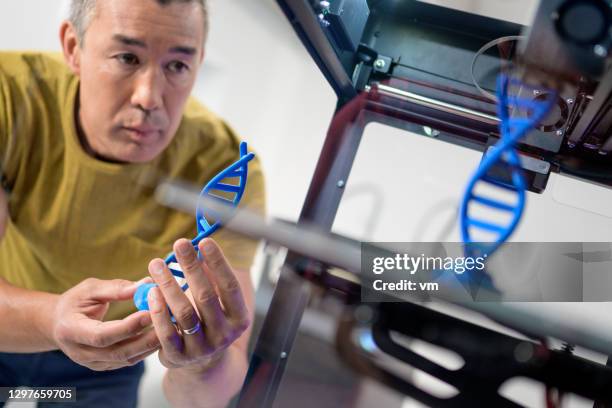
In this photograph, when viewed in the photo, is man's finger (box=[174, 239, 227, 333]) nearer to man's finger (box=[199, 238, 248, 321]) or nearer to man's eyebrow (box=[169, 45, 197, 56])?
man's finger (box=[199, 238, 248, 321])

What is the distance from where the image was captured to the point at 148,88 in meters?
0.74

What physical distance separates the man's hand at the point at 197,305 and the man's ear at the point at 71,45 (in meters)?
0.47

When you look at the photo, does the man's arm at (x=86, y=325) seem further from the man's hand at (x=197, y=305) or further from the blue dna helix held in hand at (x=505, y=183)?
the blue dna helix held in hand at (x=505, y=183)

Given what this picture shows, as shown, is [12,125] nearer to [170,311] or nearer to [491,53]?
[170,311]

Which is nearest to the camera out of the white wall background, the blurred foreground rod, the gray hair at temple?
the blurred foreground rod

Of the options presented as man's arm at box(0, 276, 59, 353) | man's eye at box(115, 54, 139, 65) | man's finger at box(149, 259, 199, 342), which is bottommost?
man's arm at box(0, 276, 59, 353)

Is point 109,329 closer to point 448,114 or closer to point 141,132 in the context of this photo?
point 141,132

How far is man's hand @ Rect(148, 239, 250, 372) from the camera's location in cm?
51

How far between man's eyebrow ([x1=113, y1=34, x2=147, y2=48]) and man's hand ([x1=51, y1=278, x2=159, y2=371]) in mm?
326

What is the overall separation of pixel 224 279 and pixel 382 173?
1.10ft

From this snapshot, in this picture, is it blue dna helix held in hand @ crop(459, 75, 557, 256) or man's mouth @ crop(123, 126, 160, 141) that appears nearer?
blue dna helix held in hand @ crop(459, 75, 557, 256)

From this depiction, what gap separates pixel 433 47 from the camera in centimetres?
67

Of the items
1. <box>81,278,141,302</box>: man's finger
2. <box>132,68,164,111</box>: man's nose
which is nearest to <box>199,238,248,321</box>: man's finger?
<box>81,278,141,302</box>: man's finger

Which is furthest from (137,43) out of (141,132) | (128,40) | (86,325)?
(86,325)
